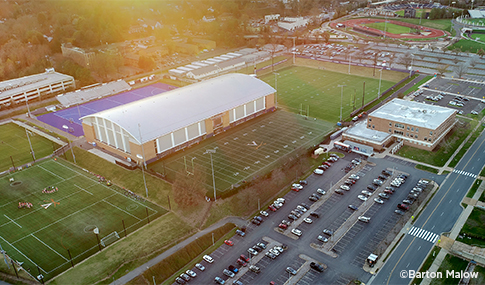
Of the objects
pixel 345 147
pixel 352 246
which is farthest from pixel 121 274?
pixel 345 147

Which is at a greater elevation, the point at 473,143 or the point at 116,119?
the point at 116,119

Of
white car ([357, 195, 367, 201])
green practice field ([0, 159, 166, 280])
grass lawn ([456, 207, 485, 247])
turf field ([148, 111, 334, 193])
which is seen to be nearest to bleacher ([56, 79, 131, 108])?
green practice field ([0, 159, 166, 280])

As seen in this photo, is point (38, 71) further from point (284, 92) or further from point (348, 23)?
point (348, 23)

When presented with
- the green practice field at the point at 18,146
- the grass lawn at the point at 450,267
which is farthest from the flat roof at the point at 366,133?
the green practice field at the point at 18,146

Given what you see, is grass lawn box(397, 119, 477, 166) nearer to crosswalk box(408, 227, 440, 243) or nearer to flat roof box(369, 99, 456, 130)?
→ flat roof box(369, 99, 456, 130)

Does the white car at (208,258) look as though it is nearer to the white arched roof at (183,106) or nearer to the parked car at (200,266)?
the parked car at (200,266)

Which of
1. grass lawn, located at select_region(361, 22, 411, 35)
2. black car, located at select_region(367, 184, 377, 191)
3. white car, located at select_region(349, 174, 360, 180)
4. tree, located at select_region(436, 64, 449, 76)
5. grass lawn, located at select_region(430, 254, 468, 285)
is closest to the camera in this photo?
grass lawn, located at select_region(430, 254, 468, 285)
